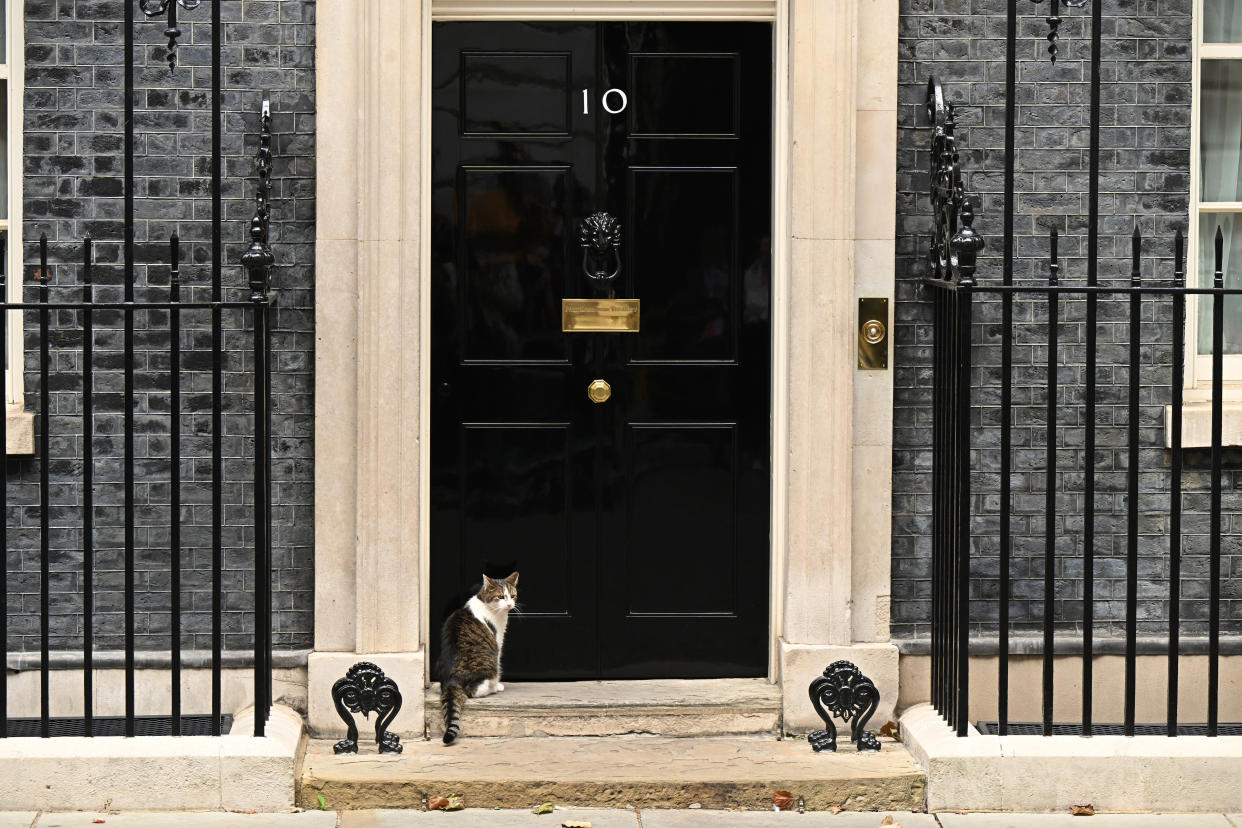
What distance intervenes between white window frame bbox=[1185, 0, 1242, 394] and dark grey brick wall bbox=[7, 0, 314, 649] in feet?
11.4

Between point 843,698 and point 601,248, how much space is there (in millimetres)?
1985

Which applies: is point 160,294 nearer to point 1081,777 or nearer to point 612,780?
point 612,780

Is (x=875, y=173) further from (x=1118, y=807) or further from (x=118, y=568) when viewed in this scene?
(x=118, y=568)

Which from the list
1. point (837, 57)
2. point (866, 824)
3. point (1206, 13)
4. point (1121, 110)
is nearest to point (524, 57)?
point (837, 57)

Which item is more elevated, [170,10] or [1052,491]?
[170,10]

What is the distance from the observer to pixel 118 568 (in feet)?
20.3

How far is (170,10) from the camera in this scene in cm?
555

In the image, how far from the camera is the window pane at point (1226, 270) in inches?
255

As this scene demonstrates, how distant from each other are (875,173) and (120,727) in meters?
3.55

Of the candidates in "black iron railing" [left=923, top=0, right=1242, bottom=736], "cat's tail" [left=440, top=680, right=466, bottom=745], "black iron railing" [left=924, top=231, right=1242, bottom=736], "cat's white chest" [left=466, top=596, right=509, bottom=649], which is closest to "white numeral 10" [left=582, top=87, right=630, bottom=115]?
"black iron railing" [left=923, top=0, right=1242, bottom=736]

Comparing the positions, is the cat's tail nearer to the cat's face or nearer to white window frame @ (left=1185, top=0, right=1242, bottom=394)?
the cat's face

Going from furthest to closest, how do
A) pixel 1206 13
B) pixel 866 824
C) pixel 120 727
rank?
pixel 1206 13 → pixel 120 727 → pixel 866 824

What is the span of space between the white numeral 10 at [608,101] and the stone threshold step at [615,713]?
2.32 m

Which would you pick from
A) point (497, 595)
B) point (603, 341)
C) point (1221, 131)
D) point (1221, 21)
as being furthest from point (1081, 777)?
point (1221, 21)
